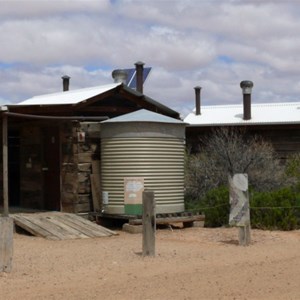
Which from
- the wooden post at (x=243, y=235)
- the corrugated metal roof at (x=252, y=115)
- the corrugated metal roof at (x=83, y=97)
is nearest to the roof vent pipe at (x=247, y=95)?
the corrugated metal roof at (x=252, y=115)

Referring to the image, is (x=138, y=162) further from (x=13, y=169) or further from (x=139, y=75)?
(x=139, y=75)

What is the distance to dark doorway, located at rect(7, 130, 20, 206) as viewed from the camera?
60.3 feet

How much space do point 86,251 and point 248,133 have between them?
16044 millimetres

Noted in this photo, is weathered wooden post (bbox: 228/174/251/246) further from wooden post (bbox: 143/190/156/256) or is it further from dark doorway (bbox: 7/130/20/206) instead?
dark doorway (bbox: 7/130/20/206)

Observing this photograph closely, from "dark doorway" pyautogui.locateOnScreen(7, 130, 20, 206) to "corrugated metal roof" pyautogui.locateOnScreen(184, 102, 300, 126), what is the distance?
407 inches

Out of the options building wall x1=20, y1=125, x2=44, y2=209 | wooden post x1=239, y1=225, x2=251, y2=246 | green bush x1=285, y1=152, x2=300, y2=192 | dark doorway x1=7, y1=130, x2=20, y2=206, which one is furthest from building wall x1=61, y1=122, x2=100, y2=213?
green bush x1=285, y1=152, x2=300, y2=192

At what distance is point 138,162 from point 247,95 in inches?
573

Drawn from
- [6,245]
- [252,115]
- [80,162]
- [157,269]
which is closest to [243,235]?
[157,269]

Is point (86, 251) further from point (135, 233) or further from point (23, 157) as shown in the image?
point (23, 157)

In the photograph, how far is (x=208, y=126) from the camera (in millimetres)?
26812

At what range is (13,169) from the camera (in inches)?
730

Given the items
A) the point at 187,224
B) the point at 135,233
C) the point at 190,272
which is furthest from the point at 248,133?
the point at 190,272

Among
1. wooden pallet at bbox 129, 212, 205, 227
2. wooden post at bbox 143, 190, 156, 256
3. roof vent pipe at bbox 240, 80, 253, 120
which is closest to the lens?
wooden post at bbox 143, 190, 156, 256

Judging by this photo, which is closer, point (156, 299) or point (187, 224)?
point (156, 299)
